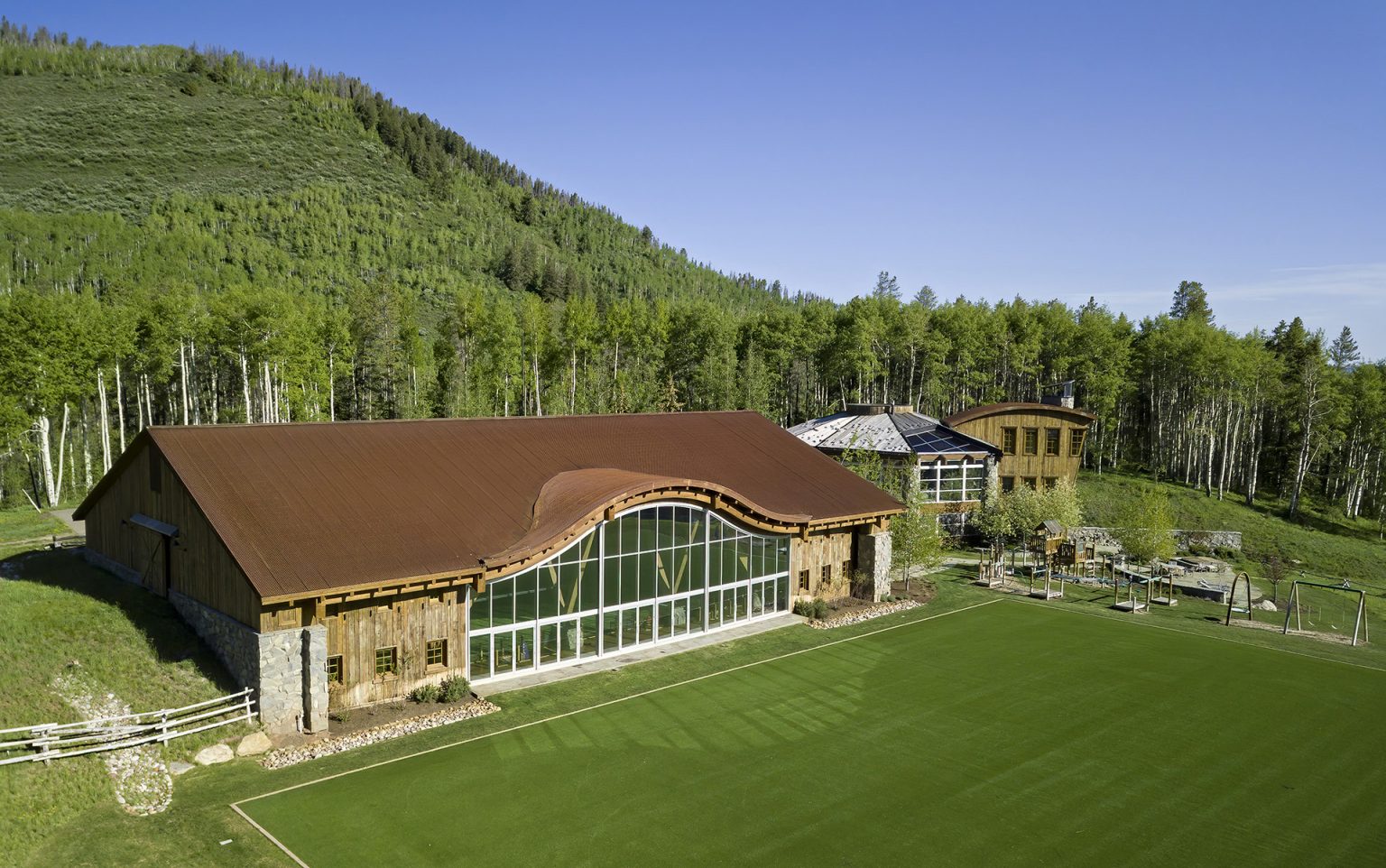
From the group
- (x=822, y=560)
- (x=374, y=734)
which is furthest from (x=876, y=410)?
(x=374, y=734)

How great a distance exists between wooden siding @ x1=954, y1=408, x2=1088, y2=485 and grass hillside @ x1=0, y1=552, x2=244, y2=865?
39088 mm

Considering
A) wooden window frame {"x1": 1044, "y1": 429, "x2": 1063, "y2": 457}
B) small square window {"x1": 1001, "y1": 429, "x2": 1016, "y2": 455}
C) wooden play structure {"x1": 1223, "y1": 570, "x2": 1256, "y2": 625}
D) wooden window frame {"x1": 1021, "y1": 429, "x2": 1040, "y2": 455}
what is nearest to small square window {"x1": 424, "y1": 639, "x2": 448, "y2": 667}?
wooden play structure {"x1": 1223, "y1": 570, "x2": 1256, "y2": 625}

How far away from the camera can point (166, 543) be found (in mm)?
21734

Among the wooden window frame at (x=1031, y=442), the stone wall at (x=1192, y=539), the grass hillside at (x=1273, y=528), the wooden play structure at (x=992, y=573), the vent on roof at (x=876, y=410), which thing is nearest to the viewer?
the wooden play structure at (x=992, y=573)

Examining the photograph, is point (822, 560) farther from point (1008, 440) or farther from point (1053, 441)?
point (1053, 441)

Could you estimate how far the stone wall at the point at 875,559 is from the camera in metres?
30.1

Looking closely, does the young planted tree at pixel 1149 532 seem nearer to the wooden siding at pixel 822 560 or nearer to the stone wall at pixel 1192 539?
the stone wall at pixel 1192 539

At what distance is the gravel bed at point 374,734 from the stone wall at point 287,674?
63 centimetres

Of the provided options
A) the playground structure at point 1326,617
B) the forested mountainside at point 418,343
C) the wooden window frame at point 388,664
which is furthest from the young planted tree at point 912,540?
the forested mountainside at point 418,343

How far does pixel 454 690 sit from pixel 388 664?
1636 mm

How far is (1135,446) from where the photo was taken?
7425cm

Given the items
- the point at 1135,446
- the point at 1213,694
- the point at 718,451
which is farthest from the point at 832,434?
the point at 1135,446

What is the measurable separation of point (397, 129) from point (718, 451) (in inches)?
5320

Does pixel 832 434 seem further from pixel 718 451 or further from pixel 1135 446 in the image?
pixel 1135 446
